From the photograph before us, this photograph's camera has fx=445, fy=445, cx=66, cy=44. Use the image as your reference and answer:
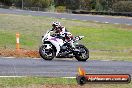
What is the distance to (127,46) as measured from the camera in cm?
3288

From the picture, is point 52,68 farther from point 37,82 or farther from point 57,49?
point 37,82

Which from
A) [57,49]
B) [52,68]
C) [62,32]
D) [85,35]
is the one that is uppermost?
[62,32]

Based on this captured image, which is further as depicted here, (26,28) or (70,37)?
(26,28)

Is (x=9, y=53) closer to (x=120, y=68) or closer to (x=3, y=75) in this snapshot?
(x=120, y=68)

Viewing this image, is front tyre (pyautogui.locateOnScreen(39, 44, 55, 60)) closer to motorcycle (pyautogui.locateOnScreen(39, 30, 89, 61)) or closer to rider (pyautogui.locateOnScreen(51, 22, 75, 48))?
motorcycle (pyautogui.locateOnScreen(39, 30, 89, 61))

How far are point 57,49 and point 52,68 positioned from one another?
300 cm

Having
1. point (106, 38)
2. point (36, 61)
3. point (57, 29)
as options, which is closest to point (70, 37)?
point (57, 29)

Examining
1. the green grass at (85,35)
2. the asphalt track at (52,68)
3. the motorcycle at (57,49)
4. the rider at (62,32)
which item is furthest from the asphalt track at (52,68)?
the green grass at (85,35)

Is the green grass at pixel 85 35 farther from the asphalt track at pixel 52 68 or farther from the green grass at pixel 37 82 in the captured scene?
the green grass at pixel 37 82

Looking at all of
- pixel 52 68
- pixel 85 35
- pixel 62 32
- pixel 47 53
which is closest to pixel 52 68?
pixel 52 68

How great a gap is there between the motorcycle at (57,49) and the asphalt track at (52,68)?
513mm

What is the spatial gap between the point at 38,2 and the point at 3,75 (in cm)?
9329

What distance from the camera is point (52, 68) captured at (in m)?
15.2

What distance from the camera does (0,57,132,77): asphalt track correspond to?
45.0ft
